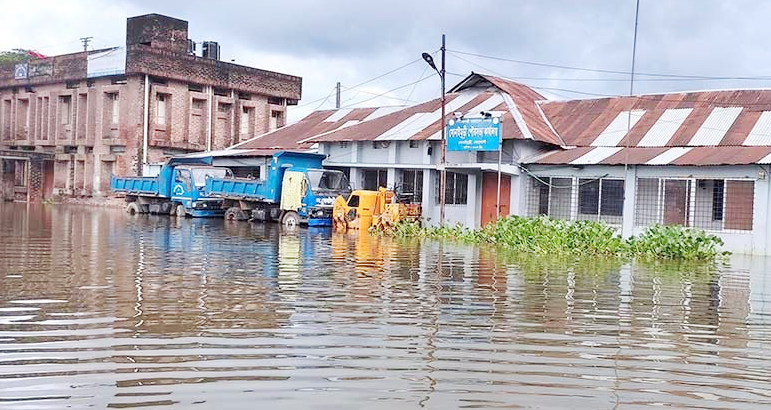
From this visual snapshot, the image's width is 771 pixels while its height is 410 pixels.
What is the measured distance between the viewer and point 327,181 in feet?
108

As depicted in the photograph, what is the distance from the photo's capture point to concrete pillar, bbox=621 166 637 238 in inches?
1043

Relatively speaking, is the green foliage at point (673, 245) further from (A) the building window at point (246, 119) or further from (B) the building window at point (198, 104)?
(A) the building window at point (246, 119)

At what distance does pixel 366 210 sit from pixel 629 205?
8962 mm

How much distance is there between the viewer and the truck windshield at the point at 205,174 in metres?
36.2

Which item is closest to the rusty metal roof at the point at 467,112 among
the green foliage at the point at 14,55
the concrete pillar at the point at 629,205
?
the concrete pillar at the point at 629,205

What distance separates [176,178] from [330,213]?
9094 millimetres

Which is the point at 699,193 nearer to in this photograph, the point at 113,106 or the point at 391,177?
the point at 391,177

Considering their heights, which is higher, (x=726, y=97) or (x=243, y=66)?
(x=243, y=66)

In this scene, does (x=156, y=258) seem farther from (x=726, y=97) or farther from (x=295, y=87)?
(x=295, y=87)

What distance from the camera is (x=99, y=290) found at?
10492 mm

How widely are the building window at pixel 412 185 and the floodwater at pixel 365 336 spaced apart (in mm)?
17218

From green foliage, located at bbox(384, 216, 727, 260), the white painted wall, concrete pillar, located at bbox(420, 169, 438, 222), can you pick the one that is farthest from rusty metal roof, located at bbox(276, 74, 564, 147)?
green foliage, located at bbox(384, 216, 727, 260)

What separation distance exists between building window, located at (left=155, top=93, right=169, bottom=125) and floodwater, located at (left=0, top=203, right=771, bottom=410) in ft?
99.0

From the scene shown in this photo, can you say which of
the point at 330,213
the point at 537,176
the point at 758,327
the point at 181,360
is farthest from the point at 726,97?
the point at 181,360
